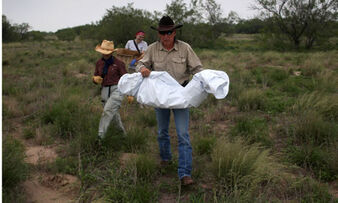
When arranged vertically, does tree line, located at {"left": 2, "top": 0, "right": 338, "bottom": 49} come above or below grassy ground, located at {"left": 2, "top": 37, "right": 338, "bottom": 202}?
above

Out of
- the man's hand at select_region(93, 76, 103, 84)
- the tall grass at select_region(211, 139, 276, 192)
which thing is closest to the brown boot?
the tall grass at select_region(211, 139, 276, 192)

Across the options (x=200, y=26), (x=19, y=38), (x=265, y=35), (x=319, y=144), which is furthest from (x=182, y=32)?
(x=319, y=144)

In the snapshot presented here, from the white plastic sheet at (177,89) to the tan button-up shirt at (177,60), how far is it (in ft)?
0.74

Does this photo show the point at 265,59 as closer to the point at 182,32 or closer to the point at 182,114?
the point at 182,114

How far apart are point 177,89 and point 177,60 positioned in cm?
45

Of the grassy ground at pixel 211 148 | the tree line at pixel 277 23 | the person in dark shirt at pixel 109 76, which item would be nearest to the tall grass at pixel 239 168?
the grassy ground at pixel 211 148

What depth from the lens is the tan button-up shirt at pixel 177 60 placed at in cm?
349

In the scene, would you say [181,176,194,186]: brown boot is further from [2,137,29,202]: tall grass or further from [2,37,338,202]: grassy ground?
[2,137,29,202]: tall grass

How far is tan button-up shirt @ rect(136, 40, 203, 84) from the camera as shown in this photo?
11.5ft

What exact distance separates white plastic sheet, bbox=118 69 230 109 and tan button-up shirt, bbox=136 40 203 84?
0.74 feet

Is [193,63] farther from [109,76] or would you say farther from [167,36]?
[109,76]

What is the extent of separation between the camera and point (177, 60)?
3.49 metres

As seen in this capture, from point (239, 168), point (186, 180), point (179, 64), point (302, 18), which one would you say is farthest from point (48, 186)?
point (302, 18)

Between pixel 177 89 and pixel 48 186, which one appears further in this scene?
pixel 48 186
